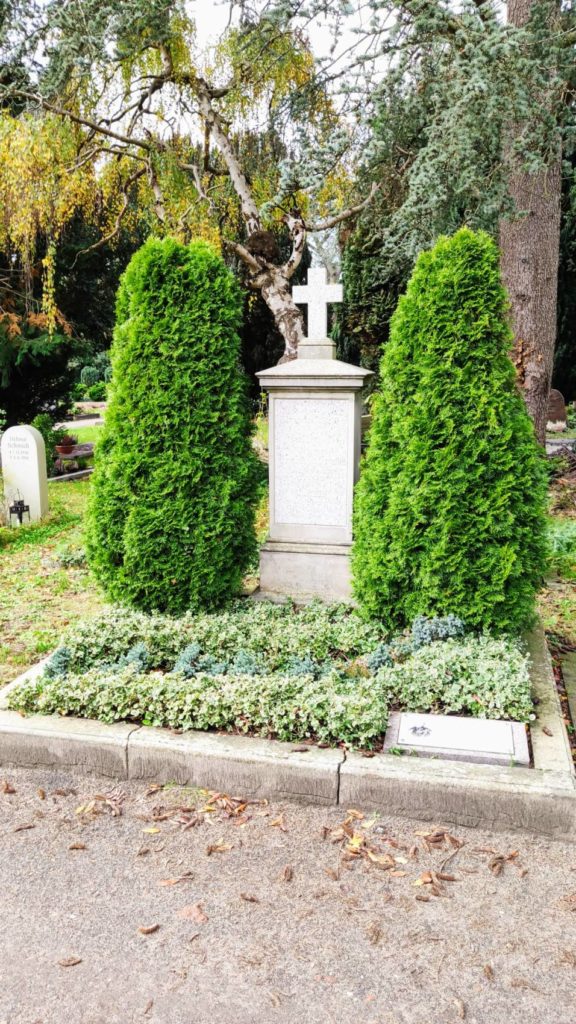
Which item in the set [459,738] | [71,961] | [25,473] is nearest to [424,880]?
[459,738]

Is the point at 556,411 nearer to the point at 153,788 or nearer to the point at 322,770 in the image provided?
the point at 322,770

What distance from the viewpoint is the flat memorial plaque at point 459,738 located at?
3.19m

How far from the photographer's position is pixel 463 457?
13.7 feet

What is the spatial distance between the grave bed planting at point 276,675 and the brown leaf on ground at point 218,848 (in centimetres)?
57

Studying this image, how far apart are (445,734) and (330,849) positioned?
80 cm

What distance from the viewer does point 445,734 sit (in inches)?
133

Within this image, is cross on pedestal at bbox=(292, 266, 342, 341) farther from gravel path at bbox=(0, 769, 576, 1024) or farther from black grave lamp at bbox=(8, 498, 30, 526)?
black grave lamp at bbox=(8, 498, 30, 526)

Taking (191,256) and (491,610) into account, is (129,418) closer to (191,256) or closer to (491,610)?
(191,256)

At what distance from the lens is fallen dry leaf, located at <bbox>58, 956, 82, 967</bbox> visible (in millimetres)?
2326

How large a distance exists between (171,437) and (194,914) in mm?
2794

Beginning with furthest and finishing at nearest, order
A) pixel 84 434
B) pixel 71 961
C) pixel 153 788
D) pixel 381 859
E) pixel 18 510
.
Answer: pixel 84 434
pixel 18 510
pixel 153 788
pixel 381 859
pixel 71 961

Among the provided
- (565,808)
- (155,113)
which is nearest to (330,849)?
(565,808)

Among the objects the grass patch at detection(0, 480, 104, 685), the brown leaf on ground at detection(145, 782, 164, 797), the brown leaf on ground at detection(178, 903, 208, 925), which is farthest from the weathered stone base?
the brown leaf on ground at detection(178, 903, 208, 925)

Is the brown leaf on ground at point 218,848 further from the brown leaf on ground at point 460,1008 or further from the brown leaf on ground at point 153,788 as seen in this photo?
the brown leaf on ground at point 460,1008
